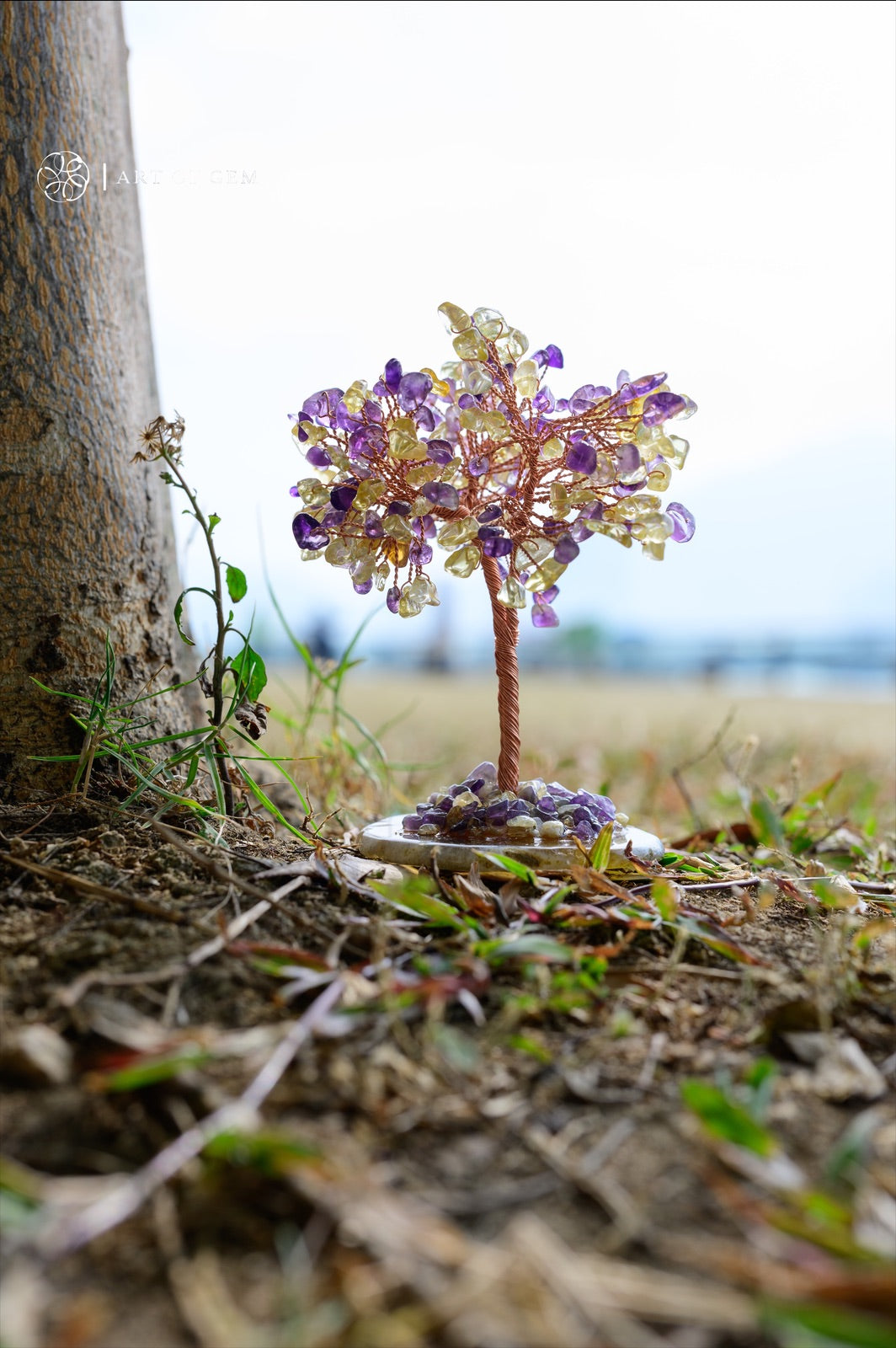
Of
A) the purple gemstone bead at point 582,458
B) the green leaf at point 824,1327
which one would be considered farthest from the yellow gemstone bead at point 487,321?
the green leaf at point 824,1327

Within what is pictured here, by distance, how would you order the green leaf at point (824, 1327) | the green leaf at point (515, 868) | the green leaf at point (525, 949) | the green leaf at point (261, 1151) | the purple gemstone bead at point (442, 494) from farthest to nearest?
the purple gemstone bead at point (442, 494), the green leaf at point (515, 868), the green leaf at point (525, 949), the green leaf at point (261, 1151), the green leaf at point (824, 1327)

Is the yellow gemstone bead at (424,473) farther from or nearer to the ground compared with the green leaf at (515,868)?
farther from the ground

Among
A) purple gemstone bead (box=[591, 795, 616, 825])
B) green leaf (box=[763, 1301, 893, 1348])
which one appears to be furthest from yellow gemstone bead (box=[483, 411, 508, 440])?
green leaf (box=[763, 1301, 893, 1348])

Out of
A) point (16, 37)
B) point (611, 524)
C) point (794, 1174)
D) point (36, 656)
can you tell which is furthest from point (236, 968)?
point (16, 37)

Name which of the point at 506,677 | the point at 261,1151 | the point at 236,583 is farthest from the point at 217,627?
the point at 261,1151

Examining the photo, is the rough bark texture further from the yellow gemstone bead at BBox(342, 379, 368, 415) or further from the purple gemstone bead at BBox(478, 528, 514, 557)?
the purple gemstone bead at BBox(478, 528, 514, 557)

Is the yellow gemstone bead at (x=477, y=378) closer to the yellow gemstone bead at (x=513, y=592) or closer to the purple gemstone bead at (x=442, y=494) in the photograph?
the purple gemstone bead at (x=442, y=494)

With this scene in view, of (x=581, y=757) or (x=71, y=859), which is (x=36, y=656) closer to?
(x=71, y=859)
